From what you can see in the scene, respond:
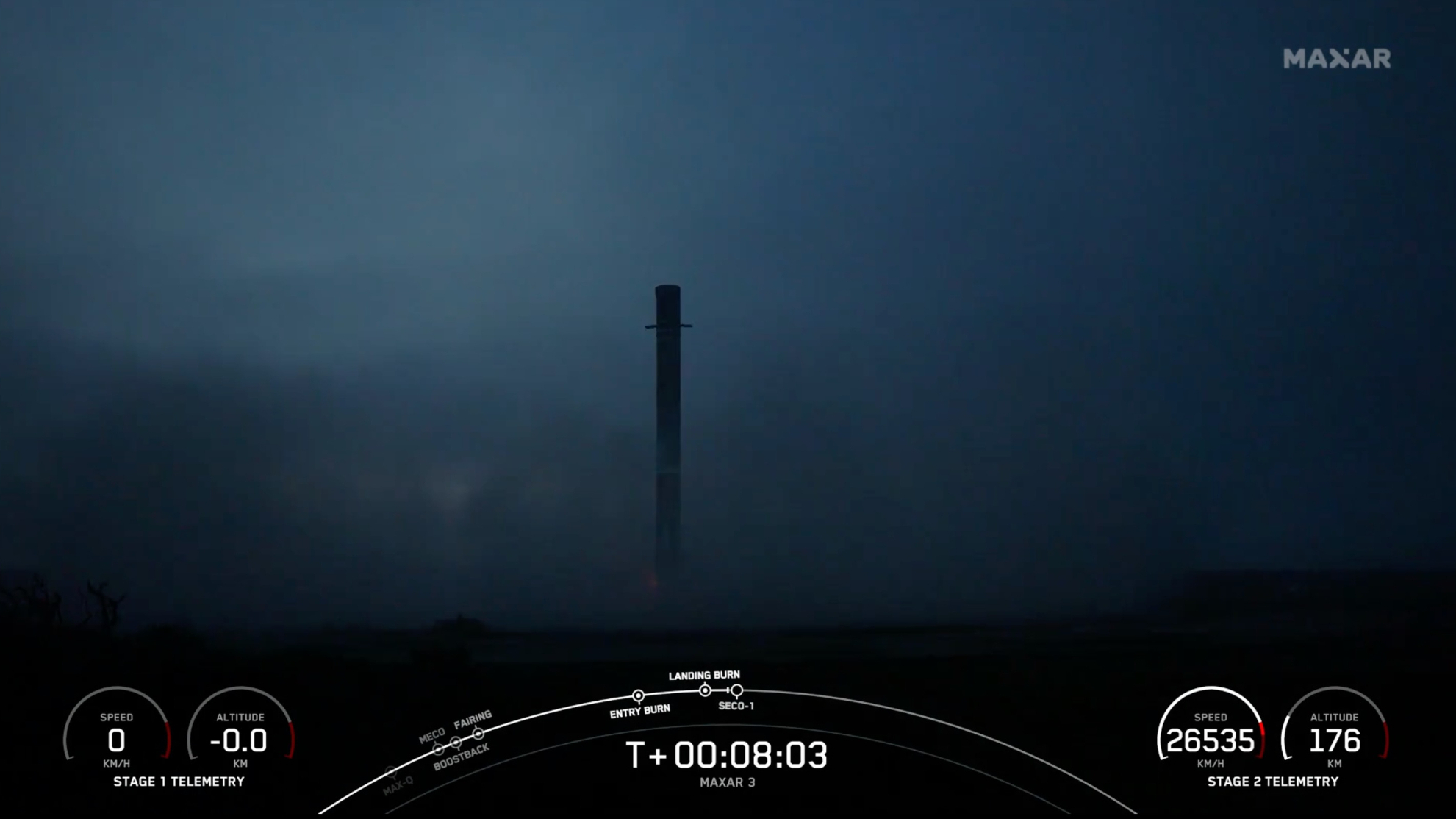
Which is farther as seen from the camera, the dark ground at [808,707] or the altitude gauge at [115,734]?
the altitude gauge at [115,734]

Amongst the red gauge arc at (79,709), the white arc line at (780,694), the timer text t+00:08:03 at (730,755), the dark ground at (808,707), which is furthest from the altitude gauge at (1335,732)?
the red gauge arc at (79,709)

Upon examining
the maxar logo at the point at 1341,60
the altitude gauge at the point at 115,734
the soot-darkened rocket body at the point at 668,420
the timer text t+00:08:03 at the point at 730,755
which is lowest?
the timer text t+00:08:03 at the point at 730,755

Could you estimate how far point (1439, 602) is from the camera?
129 inches

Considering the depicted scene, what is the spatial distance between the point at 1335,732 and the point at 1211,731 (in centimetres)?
39

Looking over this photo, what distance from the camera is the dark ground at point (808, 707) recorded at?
318 cm

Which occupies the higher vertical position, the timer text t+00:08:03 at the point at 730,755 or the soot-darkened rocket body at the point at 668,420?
the soot-darkened rocket body at the point at 668,420

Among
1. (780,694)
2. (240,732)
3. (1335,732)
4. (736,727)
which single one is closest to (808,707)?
(780,694)

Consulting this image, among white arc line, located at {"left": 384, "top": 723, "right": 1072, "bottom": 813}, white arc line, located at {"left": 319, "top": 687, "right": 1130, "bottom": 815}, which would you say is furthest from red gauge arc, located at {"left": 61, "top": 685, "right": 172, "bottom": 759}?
white arc line, located at {"left": 384, "top": 723, "right": 1072, "bottom": 813}

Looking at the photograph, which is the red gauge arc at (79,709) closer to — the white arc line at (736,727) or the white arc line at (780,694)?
the white arc line at (780,694)

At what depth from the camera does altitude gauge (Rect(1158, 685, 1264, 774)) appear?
10.6 feet

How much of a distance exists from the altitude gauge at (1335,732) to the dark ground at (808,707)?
0.02 metres

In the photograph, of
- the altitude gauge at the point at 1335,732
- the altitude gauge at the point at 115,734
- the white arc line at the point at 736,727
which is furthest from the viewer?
the altitude gauge at the point at 115,734

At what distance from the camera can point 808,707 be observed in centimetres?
324

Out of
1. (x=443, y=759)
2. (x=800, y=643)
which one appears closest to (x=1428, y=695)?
(x=800, y=643)
